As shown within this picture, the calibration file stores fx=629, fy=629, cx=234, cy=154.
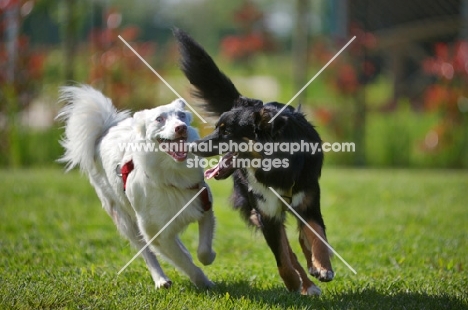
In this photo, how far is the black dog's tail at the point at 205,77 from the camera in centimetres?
479

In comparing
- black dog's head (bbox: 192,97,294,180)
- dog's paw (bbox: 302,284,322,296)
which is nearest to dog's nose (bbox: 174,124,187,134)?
black dog's head (bbox: 192,97,294,180)

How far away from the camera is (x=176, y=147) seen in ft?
13.7

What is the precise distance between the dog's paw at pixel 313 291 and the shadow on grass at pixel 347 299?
0.06 m

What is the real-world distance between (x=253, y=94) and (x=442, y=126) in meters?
6.33

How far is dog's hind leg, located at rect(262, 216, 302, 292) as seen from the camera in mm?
4219

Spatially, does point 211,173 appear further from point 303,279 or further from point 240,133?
point 303,279

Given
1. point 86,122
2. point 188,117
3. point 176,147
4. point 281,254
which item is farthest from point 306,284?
point 86,122

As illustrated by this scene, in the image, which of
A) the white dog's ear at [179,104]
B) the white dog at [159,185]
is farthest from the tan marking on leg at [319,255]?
the white dog's ear at [179,104]

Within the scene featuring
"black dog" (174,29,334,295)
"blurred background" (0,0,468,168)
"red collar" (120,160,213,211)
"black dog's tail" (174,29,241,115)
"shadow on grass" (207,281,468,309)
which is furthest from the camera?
"blurred background" (0,0,468,168)

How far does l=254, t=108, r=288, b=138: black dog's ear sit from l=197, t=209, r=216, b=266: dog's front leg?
833 millimetres

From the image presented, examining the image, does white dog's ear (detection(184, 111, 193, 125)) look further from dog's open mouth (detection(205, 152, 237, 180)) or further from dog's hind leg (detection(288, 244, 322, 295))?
dog's hind leg (detection(288, 244, 322, 295))

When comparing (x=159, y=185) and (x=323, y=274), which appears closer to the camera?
(x=323, y=274)

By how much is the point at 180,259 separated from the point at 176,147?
0.81m

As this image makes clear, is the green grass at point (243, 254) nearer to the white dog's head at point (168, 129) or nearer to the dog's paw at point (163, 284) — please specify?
the dog's paw at point (163, 284)
